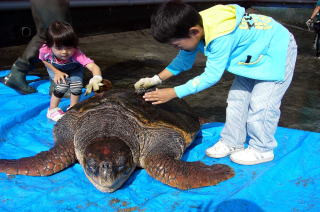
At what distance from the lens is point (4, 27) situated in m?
6.59

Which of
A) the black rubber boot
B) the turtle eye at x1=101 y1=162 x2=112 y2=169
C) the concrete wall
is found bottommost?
the concrete wall

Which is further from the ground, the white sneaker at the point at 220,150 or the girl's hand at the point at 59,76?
the girl's hand at the point at 59,76

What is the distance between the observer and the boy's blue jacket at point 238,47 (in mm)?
2094

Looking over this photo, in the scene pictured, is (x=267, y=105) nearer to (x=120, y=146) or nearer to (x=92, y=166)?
(x=120, y=146)

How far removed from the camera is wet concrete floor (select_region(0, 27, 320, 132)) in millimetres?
3877

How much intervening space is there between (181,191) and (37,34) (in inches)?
110

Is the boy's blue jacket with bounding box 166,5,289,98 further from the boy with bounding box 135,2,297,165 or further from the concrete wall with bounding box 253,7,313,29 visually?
the concrete wall with bounding box 253,7,313,29

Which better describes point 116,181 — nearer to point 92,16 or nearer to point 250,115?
point 250,115

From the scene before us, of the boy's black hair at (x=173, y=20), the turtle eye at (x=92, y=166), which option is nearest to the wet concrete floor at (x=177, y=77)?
the boy's black hair at (x=173, y=20)

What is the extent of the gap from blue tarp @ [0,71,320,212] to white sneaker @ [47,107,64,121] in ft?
1.45

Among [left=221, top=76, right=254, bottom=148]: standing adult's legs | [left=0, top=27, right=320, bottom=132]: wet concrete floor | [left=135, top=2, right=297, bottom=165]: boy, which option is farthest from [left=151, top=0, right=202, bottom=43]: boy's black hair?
[left=0, top=27, right=320, bottom=132]: wet concrete floor

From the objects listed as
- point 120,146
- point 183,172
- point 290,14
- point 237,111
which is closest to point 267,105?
point 237,111

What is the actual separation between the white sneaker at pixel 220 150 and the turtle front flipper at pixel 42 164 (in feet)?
3.82

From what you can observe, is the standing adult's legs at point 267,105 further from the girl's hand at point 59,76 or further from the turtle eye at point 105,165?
the girl's hand at point 59,76
